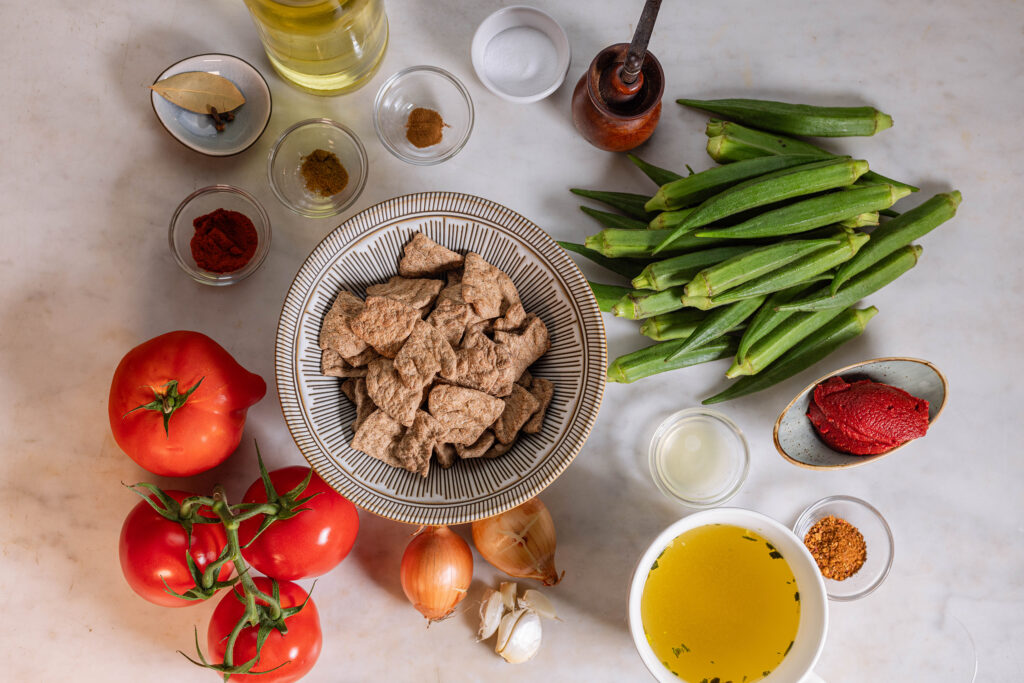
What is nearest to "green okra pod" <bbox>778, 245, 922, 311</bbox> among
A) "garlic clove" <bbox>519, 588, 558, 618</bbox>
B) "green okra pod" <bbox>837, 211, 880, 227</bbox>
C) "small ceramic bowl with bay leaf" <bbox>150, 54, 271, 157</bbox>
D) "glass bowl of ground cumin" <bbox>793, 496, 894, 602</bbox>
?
"green okra pod" <bbox>837, 211, 880, 227</bbox>

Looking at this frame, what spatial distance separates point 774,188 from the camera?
1.64 m

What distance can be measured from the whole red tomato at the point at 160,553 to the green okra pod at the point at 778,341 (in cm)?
133

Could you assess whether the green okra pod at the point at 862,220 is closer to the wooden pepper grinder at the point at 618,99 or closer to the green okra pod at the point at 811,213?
the green okra pod at the point at 811,213

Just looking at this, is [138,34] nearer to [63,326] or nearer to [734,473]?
[63,326]

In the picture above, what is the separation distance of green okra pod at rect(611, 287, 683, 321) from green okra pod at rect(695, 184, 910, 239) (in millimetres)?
164

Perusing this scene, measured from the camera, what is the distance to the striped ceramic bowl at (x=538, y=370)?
1430 mm

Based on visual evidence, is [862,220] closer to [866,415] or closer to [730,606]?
[866,415]

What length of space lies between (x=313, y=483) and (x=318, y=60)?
Answer: 1.03 m

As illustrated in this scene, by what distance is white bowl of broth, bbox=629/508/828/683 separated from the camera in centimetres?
161

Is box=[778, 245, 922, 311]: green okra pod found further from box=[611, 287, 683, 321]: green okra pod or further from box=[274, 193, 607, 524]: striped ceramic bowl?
box=[274, 193, 607, 524]: striped ceramic bowl

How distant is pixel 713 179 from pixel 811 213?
0.82 ft

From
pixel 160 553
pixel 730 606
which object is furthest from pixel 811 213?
pixel 160 553

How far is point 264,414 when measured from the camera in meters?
1.76

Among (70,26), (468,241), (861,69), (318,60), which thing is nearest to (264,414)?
(468,241)
